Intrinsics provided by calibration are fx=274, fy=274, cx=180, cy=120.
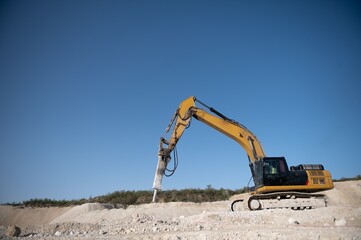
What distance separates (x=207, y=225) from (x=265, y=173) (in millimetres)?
5082

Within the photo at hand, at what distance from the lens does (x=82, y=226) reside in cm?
752

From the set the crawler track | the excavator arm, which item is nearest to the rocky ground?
the crawler track

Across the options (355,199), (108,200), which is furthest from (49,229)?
(355,199)

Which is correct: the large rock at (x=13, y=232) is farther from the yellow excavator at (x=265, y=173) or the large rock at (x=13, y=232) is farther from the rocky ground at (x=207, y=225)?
the yellow excavator at (x=265, y=173)

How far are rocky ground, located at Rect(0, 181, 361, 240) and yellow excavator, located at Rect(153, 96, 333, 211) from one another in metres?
1.16

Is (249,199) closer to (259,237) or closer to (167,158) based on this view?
(167,158)

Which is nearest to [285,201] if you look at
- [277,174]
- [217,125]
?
[277,174]

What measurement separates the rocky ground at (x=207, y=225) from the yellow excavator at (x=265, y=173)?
3.80 feet

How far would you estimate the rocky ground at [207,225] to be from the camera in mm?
5273

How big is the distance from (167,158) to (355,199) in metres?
15.3

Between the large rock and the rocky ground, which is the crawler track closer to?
the rocky ground

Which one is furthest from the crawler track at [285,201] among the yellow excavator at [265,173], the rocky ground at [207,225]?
the rocky ground at [207,225]

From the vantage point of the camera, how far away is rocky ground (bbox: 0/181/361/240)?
5.27m

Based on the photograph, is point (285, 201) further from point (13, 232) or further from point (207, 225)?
point (13, 232)
